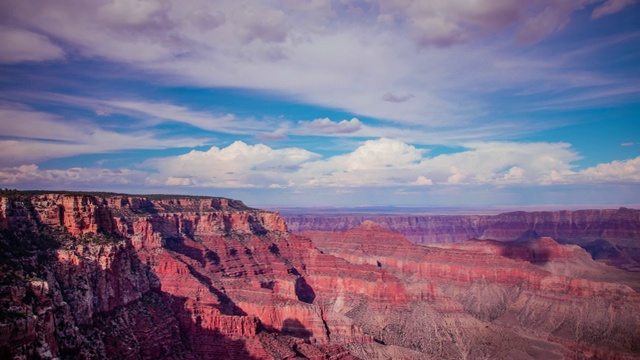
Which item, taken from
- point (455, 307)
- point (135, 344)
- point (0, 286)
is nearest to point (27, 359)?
point (0, 286)

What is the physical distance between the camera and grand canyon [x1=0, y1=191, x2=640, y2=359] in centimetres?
5644

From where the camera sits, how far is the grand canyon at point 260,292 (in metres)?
56.4

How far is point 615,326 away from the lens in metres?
108

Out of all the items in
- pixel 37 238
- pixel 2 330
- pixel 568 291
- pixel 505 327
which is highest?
pixel 37 238

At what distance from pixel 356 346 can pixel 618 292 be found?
218ft

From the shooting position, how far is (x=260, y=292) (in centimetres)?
9856

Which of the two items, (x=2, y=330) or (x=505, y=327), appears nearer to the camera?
(x=2, y=330)

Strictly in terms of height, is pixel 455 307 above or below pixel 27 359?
below

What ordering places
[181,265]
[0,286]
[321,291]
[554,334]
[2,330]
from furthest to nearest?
[321,291], [554,334], [181,265], [0,286], [2,330]

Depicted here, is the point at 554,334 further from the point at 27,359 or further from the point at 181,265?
the point at 27,359

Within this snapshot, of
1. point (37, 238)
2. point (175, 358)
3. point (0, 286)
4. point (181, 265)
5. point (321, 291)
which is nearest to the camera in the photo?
point (0, 286)

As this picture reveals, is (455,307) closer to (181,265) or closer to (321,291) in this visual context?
(321,291)

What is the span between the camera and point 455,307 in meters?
113

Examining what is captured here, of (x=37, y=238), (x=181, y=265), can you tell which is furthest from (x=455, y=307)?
(x=37, y=238)
